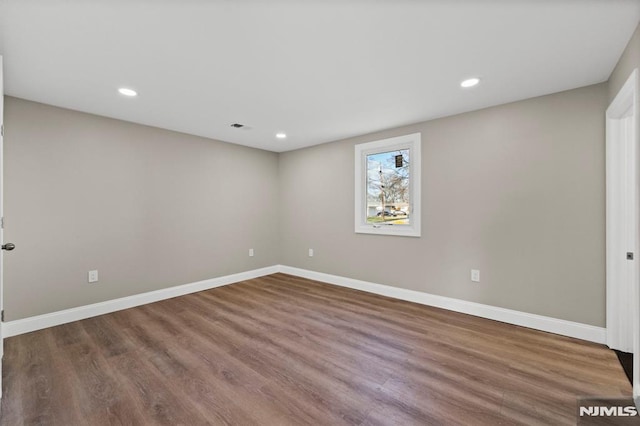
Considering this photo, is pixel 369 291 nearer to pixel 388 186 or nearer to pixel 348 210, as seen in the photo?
pixel 348 210

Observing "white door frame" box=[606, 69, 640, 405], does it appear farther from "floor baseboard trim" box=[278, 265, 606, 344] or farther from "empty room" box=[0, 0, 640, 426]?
"floor baseboard trim" box=[278, 265, 606, 344]

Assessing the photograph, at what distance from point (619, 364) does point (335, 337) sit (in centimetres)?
220

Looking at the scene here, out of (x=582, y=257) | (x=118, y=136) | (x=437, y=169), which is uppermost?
(x=118, y=136)

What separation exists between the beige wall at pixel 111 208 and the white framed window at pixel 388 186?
2.00m

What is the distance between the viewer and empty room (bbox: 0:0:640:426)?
163cm

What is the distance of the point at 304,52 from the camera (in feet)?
6.30

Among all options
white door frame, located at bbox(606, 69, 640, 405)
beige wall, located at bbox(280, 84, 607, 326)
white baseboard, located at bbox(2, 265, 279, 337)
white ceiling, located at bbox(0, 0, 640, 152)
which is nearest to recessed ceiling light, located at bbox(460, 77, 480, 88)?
white ceiling, located at bbox(0, 0, 640, 152)

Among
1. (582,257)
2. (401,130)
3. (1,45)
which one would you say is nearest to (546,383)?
(582,257)

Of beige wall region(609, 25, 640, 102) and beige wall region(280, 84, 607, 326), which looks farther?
beige wall region(280, 84, 607, 326)

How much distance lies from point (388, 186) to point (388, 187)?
0.01m

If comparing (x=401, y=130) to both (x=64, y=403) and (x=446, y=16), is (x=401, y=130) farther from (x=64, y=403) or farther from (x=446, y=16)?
(x=64, y=403)

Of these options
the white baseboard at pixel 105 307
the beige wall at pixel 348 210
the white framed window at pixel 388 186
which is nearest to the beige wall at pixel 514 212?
the beige wall at pixel 348 210

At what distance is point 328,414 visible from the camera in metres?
1.59

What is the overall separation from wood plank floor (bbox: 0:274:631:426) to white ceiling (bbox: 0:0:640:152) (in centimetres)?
232
